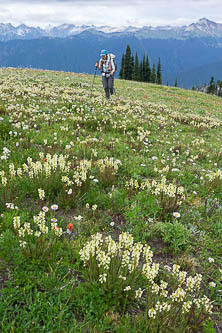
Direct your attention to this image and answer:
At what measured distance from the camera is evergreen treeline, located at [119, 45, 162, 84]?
Answer: 298 feet

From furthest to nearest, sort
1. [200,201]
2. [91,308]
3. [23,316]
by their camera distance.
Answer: [200,201], [91,308], [23,316]

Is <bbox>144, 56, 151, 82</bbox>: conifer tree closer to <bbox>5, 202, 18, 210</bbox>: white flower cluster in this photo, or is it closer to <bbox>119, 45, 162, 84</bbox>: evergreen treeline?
<bbox>119, 45, 162, 84</bbox>: evergreen treeline

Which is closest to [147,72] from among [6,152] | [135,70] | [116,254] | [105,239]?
[135,70]

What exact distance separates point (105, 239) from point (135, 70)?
101772 millimetres

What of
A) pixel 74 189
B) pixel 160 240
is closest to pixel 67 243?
pixel 74 189

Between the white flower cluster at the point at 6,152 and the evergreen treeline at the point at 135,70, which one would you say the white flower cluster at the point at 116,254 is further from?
the evergreen treeline at the point at 135,70

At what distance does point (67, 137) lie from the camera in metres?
8.64

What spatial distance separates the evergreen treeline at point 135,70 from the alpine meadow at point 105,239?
89.4 metres

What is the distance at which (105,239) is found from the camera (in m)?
3.78

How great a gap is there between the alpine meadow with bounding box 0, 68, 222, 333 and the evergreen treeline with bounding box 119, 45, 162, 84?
89408 millimetres

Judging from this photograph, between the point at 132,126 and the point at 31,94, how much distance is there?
662 cm

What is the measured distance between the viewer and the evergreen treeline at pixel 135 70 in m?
90.9

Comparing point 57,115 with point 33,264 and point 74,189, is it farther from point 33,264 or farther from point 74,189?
point 33,264

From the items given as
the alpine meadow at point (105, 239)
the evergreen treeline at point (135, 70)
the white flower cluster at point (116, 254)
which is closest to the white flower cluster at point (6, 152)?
the alpine meadow at point (105, 239)
